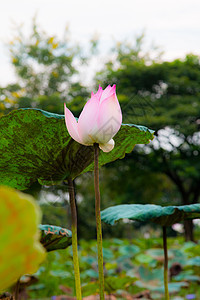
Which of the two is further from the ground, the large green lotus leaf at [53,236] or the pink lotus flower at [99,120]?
the pink lotus flower at [99,120]

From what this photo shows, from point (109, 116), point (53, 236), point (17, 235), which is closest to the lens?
point (17, 235)

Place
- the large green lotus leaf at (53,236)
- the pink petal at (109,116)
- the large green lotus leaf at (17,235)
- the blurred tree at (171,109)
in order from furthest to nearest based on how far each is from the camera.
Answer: the blurred tree at (171,109) → the large green lotus leaf at (53,236) → the pink petal at (109,116) → the large green lotus leaf at (17,235)

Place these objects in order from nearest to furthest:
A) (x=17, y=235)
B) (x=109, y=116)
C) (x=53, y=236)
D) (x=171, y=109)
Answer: (x=17, y=235)
(x=109, y=116)
(x=53, y=236)
(x=171, y=109)

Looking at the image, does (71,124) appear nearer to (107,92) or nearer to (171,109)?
(107,92)

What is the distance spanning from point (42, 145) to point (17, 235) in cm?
32

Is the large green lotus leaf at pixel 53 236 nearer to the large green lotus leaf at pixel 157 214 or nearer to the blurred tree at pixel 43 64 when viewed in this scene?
the large green lotus leaf at pixel 157 214

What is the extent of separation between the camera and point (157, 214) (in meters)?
0.53

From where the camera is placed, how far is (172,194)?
10.2 meters

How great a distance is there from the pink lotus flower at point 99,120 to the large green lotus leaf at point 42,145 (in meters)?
0.09

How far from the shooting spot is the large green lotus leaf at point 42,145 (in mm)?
431

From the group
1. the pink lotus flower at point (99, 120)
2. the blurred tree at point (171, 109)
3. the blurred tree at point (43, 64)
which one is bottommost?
the pink lotus flower at point (99, 120)

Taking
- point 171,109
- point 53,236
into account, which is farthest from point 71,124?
point 171,109

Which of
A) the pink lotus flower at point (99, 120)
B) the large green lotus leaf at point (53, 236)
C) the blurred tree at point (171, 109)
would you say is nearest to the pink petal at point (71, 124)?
the pink lotus flower at point (99, 120)

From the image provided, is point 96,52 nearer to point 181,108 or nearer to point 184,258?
point 181,108
